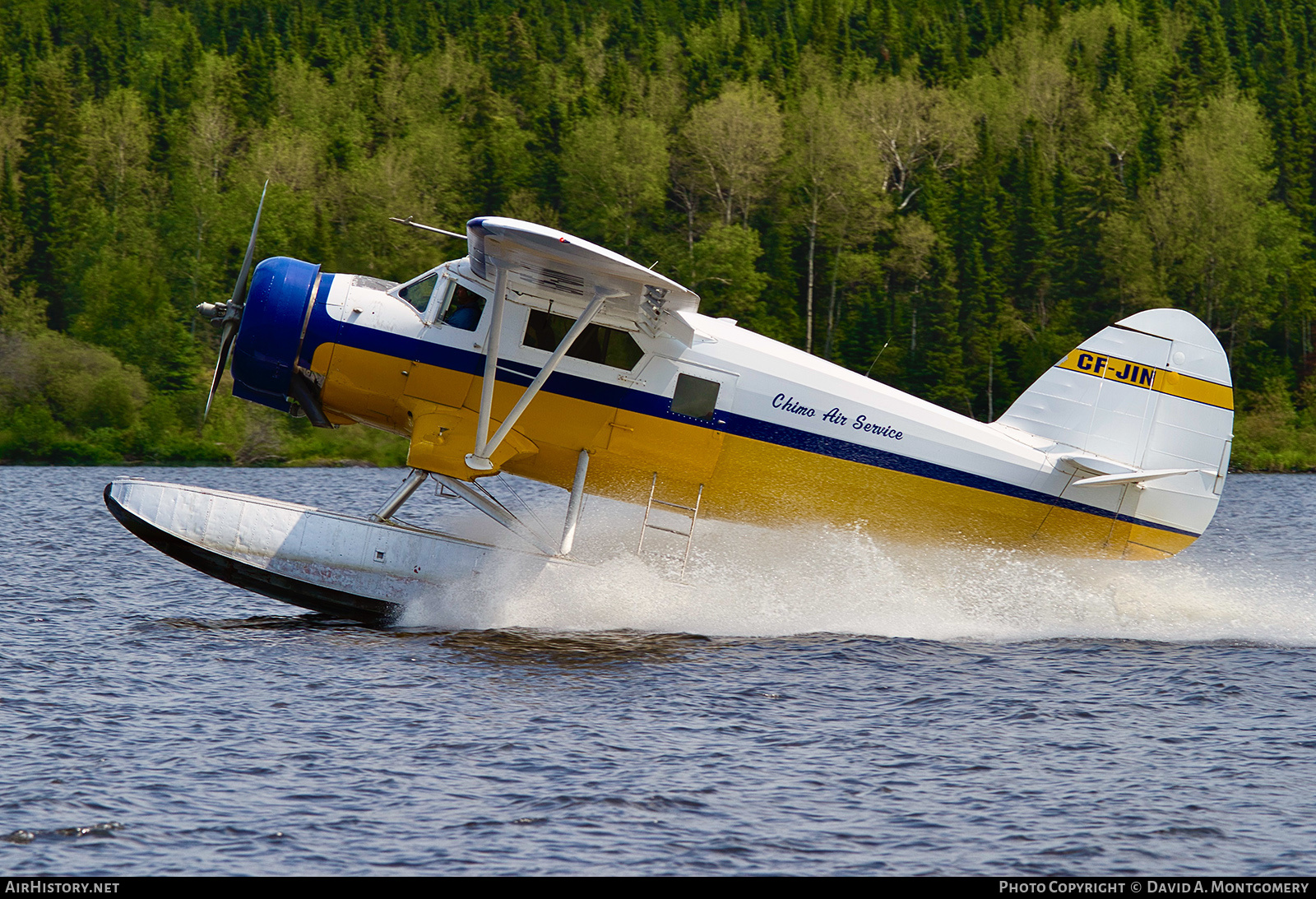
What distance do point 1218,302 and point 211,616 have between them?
45.5m

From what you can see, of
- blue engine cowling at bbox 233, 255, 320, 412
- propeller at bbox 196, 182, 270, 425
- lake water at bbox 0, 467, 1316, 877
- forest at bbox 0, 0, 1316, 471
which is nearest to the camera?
lake water at bbox 0, 467, 1316, 877

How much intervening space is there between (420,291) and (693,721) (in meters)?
4.95

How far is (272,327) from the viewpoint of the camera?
11.7 metres

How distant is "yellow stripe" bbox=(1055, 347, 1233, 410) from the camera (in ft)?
40.1

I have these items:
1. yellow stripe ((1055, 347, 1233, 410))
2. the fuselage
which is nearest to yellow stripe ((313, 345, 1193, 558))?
the fuselage

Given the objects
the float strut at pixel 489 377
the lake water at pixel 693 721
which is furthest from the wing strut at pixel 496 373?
the lake water at pixel 693 721

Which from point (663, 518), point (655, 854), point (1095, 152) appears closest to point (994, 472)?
point (663, 518)

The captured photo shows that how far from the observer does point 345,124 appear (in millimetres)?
60688

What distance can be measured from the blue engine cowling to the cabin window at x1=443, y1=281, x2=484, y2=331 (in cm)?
130

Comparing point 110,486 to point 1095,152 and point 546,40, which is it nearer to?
point 1095,152

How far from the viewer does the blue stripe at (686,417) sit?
11820 millimetres

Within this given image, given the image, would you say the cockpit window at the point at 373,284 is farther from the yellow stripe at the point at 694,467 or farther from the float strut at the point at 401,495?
the float strut at the point at 401,495

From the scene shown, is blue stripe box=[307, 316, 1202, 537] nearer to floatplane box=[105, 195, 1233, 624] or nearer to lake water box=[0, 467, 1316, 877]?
floatplane box=[105, 195, 1233, 624]

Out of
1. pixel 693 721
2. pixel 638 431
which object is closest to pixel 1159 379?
pixel 638 431
